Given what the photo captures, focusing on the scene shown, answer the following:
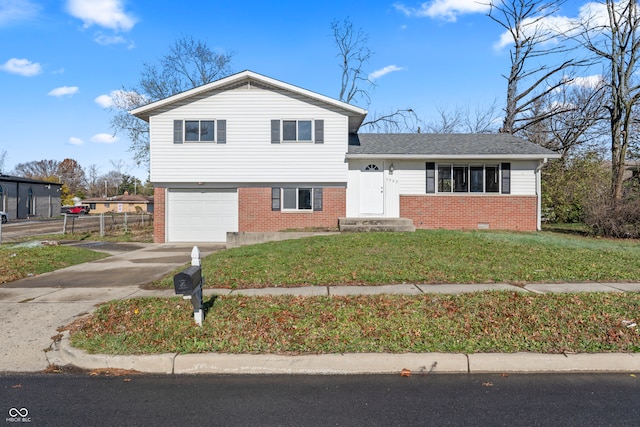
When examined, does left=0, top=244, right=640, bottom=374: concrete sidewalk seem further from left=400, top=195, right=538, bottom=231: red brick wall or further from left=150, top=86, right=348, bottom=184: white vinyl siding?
left=400, top=195, right=538, bottom=231: red brick wall

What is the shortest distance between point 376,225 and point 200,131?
8730 mm

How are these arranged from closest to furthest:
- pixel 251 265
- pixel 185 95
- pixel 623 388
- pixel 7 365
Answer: pixel 623 388 → pixel 7 365 → pixel 251 265 → pixel 185 95

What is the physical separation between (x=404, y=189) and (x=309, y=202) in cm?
423

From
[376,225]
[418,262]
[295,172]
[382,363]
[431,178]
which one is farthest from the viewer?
[431,178]

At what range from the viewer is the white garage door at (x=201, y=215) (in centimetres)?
1811

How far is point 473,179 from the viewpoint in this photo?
18000mm

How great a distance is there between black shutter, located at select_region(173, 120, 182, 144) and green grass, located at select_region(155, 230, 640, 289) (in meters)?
8.35

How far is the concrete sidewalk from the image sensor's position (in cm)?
445

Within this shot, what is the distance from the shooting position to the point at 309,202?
17.8 metres

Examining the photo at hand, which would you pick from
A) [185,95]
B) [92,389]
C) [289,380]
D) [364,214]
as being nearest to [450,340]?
[289,380]

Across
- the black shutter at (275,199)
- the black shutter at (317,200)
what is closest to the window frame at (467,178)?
the black shutter at (317,200)

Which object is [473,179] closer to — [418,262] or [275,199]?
[275,199]

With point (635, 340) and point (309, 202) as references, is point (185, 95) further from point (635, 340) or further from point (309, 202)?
point (635, 340)

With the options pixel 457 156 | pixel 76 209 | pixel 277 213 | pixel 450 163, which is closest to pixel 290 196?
pixel 277 213
